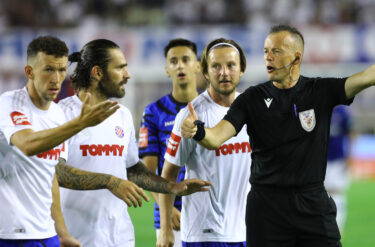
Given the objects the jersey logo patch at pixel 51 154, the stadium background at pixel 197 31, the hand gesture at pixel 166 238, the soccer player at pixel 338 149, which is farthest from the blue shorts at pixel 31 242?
the stadium background at pixel 197 31

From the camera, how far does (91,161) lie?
4.84m

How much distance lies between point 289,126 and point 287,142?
0.35 ft

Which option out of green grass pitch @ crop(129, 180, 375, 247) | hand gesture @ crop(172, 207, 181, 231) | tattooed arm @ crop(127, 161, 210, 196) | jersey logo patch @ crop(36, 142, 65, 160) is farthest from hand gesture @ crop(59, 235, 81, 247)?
green grass pitch @ crop(129, 180, 375, 247)

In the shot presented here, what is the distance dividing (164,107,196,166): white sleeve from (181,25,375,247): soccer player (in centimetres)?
71

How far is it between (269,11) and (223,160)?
18778 millimetres

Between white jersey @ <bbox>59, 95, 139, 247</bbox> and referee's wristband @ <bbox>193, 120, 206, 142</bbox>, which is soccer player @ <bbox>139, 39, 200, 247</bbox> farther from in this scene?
referee's wristband @ <bbox>193, 120, 206, 142</bbox>

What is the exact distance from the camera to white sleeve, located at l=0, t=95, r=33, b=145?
411 centimetres

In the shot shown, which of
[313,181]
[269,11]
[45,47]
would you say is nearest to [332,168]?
[313,181]

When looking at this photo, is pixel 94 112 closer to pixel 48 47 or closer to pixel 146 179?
pixel 48 47

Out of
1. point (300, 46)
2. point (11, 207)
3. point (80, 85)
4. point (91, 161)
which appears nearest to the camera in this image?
point (11, 207)

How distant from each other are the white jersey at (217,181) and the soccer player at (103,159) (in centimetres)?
27

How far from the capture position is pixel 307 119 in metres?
4.28

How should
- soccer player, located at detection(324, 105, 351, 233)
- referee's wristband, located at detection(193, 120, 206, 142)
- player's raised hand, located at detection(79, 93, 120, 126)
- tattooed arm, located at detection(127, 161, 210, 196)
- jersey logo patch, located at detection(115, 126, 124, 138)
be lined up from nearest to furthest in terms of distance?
player's raised hand, located at detection(79, 93, 120, 126)
referee's wristband, located at detection(193, 120, 206, 142)
tattooed arm, located at detection(127, 161, 210, 196)
jersey logo patch, located at detection(115, 126, 124, 138)
soccer player, located at detection(324, 105, 351, 233)

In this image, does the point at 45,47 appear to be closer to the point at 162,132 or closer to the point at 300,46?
the point at 300,46
